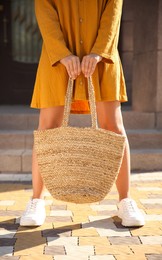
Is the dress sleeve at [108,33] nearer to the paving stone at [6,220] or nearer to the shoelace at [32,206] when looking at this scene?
the shoelace at [32,206]

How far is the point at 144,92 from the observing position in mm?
5652

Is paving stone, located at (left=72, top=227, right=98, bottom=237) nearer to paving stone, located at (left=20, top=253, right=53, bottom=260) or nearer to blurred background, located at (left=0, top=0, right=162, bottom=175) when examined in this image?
paving stone, located at (left=20, top=253, right=53, bottom=260)

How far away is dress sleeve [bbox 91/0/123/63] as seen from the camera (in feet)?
8.52

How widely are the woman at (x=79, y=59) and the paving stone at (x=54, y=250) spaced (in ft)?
1.12

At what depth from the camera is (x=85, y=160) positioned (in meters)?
2.45

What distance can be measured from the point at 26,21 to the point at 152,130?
3606 mm

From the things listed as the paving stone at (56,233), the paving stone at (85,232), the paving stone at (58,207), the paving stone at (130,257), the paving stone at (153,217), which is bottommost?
the paving stone at (58,207)

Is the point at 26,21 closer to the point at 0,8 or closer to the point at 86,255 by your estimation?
the point at 0,8

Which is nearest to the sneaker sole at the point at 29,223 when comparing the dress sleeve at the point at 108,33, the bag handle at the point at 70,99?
the bag handle at the point at 70,99

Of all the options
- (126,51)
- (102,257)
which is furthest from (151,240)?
(126,51)

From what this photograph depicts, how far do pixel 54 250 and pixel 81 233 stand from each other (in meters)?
0.31

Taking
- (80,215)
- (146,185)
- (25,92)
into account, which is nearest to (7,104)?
(25,92)

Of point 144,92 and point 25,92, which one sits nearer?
point 144,92

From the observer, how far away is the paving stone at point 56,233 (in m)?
2.61
